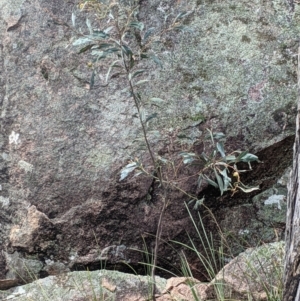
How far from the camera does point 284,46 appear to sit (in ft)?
7.56

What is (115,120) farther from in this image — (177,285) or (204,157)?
(177,285)

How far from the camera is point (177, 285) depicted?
208 centimetres

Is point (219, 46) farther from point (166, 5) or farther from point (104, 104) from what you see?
point (104, 104)

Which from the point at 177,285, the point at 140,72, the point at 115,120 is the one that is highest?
the point at 140,72

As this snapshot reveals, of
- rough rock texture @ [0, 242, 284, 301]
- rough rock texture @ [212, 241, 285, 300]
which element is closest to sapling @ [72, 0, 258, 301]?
rough rock texture @ [0, 242, 284, 301]

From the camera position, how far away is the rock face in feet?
7.36

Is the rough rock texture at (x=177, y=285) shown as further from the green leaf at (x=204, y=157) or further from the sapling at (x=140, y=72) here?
the green leaf at (x=204, y=157)

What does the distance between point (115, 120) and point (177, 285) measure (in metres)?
0.65

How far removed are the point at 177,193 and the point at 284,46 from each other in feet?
2.27

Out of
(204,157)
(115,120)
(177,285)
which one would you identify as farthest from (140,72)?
(177,285)

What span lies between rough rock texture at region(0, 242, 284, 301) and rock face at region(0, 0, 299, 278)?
98mm

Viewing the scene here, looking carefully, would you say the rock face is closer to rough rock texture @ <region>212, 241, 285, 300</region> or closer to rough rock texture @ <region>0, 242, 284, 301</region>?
rough rock texture @ <region>0, 242, 284, 301</region>

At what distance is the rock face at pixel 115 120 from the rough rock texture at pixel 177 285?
0.32 feet

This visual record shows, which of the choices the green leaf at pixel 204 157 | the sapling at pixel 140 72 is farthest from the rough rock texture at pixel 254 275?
the green leaf at pixel 204 157
